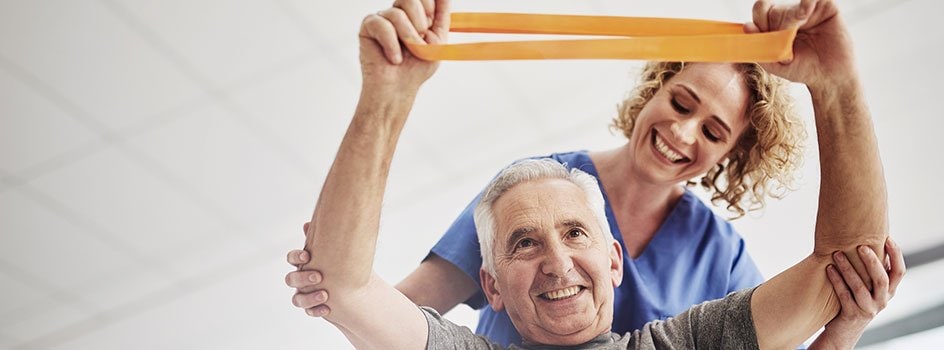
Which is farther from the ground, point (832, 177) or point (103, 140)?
point (103, 140)

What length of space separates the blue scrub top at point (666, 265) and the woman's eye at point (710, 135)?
0.46ft

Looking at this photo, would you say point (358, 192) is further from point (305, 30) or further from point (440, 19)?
point (305, 30)

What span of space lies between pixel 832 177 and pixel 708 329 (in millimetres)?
207

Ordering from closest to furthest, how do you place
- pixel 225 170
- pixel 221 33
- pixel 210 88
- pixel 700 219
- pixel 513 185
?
1. pixel 513 185
2. pixel 700 219
3. pixel 221 33
4. pixel 210 88
5. pixel 225 170

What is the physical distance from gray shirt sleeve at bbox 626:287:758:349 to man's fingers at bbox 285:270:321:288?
36 centimetres

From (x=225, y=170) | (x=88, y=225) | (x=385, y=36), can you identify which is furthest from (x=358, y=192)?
(x=88, y=225)

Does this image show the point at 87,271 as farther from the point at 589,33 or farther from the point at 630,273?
the point at 589,33

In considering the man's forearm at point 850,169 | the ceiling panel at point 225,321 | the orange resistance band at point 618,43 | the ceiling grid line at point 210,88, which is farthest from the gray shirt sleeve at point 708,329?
the ceiling panel at point 225,321

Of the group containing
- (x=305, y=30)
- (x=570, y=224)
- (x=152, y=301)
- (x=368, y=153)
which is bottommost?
(x=570, y=224)

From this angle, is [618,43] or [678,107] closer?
[618,43]

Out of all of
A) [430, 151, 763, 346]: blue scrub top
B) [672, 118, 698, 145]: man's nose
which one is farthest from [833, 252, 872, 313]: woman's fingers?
[672, 118, 698, 145]: man's nose

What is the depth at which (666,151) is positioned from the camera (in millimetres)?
1400

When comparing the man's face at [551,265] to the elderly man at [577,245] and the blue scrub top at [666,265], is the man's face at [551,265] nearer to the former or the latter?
the elderly man at [577,245]

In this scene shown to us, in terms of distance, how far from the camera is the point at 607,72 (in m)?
2.60
